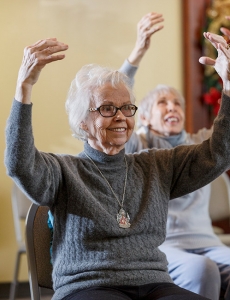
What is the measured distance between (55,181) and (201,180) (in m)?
0.44

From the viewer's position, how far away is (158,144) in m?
2.28

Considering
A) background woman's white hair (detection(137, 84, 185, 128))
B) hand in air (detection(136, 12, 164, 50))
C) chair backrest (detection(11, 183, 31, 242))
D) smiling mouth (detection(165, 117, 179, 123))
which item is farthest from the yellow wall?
hand in air (detection(136, 12, 164, 50))

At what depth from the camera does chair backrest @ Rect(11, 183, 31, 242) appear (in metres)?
2.90

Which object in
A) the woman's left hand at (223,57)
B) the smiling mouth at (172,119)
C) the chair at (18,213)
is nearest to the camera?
the woman's left hand at (223,57)

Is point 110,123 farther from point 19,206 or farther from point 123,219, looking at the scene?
point 19,206

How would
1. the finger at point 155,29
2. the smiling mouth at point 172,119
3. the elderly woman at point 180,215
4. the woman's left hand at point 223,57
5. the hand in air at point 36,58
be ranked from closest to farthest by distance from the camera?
the hand in air at point 36,58 → the woman's left hand at point 223,57 → the elderly woman at point 180,215 → the finger at point 155,29 → the smiling mouth at point 172,119

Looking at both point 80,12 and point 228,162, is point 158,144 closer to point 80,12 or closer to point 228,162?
point 228,162

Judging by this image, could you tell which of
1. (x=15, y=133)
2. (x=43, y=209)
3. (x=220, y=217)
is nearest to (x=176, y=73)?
(x=220, y=217)

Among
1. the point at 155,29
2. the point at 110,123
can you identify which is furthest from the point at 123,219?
the point at 155,29

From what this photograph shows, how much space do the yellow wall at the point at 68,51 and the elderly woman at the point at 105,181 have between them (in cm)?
180

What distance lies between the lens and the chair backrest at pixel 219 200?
252cm

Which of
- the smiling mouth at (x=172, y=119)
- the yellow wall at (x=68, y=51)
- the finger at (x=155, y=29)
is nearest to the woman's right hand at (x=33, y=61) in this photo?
the finger at (x=155, y=29)

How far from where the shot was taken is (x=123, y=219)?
56.0 inches

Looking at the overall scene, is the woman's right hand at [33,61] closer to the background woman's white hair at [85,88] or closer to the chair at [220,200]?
the background woman's white hair at [85,88]
